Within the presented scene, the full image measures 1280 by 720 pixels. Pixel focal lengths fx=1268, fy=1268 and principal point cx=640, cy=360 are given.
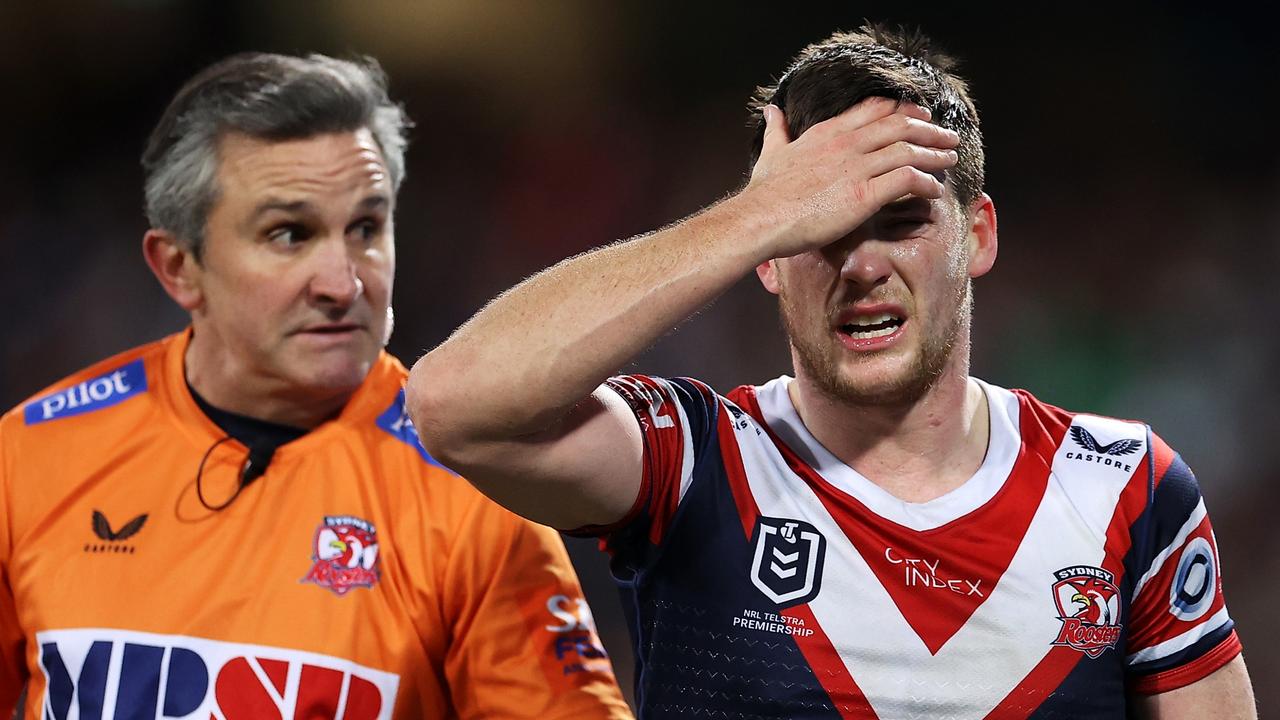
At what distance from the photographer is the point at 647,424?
200cm

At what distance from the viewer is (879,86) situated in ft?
6.49

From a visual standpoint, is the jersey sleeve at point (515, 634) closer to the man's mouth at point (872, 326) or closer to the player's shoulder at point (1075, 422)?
the man's mouth at point (872, 326)

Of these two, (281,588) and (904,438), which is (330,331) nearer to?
(281,588)

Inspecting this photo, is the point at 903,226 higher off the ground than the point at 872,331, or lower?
higher

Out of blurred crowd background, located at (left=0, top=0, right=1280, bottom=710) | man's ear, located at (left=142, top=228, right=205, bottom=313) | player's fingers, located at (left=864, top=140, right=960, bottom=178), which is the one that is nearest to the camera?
player's fingers, located at (left=864, top=140, right=960, bottom=178)

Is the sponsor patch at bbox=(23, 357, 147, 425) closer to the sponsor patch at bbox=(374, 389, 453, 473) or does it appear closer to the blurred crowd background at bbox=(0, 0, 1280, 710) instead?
the sponsor patch at bbox=(374, 389, 453, 473)

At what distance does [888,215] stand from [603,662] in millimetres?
1071

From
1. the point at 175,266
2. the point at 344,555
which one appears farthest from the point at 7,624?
the point at 175,266

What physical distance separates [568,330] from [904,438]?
0.71m

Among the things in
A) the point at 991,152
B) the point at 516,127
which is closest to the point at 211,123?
the point at 516,127

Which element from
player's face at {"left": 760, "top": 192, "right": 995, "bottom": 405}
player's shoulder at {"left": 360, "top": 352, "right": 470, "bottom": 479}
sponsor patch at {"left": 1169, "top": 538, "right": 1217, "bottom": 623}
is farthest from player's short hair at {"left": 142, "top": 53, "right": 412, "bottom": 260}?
sponsor patch at {"left": 1169, "top": 538, "right": 1217, "bottom": 623}

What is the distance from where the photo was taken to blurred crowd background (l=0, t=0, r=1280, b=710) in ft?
18.1

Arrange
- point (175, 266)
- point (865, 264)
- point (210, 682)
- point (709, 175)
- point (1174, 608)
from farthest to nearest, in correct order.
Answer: point (709, 175), point (175, 266), point (210, 682), point (1174, 608), point (865, 264)

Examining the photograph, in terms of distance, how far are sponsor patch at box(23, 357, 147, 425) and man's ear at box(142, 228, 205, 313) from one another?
0.19m
